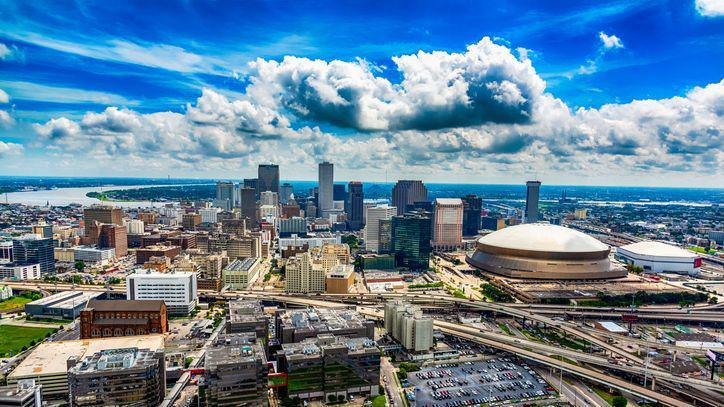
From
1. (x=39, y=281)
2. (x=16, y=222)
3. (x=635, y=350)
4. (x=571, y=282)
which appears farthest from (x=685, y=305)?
(x=16, y=222)

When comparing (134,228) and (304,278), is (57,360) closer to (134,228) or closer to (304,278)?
(304,278)

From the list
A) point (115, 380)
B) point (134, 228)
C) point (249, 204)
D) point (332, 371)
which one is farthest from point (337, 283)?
point (249, 204)

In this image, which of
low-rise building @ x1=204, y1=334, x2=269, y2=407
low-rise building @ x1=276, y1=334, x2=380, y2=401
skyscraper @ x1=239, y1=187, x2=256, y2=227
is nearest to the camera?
low-rise building @ x1=204, y1=334, x2=269, y2=407

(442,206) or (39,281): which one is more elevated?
(442,206)

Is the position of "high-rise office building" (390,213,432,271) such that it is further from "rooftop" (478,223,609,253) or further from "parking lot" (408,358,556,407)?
"parking lot" (408,358,556,407)

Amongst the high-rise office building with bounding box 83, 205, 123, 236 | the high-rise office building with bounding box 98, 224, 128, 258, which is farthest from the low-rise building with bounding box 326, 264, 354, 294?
the high-rise office building with bounding box 83, 205, 123, 236

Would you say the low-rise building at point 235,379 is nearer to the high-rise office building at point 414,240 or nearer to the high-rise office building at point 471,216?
the high-rise office building at point 414,240

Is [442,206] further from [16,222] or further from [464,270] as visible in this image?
[16,222]
